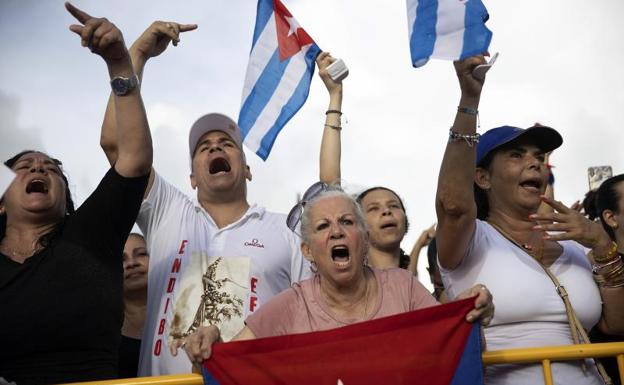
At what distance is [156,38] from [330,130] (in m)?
1.08

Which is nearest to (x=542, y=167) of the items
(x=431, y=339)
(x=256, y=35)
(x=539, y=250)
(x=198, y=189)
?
(x=539, y=250)

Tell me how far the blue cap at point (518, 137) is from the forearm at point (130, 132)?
146 centimetres

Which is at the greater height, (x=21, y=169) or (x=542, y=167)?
(x=21, y=169)

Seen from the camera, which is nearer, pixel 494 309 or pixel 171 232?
pixel 494 309

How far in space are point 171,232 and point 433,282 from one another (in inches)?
57.8

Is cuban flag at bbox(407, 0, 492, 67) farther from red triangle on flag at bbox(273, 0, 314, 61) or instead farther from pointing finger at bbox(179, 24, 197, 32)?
red triangle on flag at bbox(273, 0, 314, 61)

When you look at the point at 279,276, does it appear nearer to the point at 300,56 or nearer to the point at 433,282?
the point at 433,282

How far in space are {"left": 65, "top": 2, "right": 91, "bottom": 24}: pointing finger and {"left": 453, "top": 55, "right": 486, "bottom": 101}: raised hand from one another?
148 centimetres

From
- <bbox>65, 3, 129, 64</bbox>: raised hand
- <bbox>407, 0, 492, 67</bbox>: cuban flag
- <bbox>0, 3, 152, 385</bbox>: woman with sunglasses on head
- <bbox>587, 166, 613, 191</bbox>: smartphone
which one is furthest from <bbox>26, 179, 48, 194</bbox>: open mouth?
<bbox>587, 166, 613, 191</bbox>: smartphone

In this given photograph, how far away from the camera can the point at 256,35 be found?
16.3 ft

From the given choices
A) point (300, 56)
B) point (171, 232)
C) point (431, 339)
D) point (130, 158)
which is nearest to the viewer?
point (431, 339)

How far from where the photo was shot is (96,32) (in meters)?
3.17

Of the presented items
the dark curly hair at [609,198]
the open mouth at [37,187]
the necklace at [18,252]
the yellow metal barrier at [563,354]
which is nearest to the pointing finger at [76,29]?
the open mouth at [37,187]

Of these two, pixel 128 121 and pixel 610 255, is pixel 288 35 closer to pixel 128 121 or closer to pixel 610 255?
pixel 128 121
